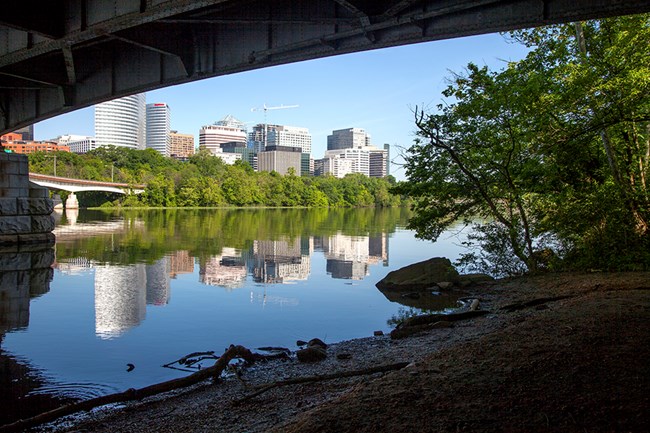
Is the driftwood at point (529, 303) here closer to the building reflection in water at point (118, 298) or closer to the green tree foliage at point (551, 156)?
the green tree foliage at point (551, 156)

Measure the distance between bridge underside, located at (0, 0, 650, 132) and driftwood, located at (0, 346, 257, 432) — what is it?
792 cm

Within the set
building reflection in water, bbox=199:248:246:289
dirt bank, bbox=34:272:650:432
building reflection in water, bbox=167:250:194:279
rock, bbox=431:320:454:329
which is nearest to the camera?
dirt bank, bbox=34:272:650:432

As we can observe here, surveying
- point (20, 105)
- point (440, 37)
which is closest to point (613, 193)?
point (440, 37)

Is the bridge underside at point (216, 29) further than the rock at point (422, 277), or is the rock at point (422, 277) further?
the rock at point (422, 277)

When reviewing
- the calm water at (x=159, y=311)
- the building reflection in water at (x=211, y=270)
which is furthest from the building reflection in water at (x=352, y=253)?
the calm water at (x=159, y=311)

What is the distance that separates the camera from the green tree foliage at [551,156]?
14.0m

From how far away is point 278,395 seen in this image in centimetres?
654

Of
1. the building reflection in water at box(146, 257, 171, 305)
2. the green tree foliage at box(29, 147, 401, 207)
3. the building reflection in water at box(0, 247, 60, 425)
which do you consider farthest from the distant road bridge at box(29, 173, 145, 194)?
the building reflection in water at box(146, 257, 171, 305)

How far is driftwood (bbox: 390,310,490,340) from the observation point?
1049 cm

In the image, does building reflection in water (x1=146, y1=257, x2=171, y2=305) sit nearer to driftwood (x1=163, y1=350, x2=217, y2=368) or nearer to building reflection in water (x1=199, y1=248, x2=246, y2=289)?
building reflection in water (x1=199, y1=248, x2=246, y2=289)

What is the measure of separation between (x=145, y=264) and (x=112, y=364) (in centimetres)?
1399

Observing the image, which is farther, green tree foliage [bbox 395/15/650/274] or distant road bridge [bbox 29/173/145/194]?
distant road bridge [bbox 29/173/145/194]

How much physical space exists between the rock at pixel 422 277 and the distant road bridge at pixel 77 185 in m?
72.7

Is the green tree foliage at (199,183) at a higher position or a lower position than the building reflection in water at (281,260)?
higher
